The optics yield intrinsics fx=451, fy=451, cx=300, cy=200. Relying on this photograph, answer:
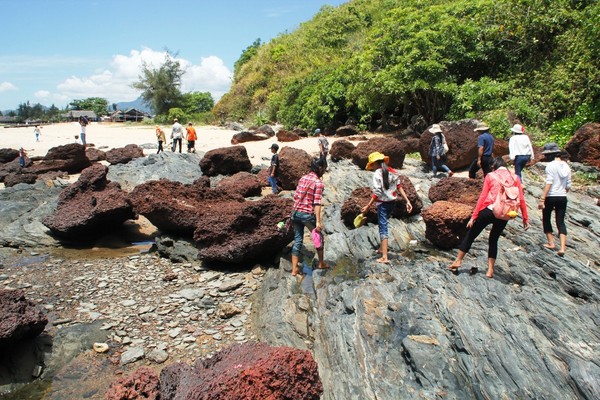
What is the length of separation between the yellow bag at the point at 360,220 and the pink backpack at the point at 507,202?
2.73m


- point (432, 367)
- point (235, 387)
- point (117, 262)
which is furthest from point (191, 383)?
point (117, 262)

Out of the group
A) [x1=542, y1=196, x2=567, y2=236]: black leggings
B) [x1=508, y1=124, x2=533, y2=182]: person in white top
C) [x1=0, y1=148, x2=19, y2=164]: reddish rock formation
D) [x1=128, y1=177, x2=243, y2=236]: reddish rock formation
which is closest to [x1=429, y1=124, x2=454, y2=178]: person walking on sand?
[x1=508, y1=124, x2=533, y2=182]: person in white top

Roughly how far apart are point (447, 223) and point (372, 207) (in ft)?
5.51

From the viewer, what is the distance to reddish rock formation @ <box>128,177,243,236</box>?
9969mm

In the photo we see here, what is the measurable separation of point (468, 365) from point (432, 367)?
33 centimetres

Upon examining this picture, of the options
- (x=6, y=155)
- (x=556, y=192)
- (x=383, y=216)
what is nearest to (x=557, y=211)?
(x=556, y=192)

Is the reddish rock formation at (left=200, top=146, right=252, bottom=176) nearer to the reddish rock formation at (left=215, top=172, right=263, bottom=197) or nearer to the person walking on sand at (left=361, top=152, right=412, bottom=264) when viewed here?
the reddish rock formation at (left=215, top=172, right=263, bottom=197)

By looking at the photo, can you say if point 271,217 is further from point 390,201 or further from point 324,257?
point 390,201

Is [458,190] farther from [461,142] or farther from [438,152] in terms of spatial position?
[461,142]

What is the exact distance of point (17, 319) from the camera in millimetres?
5844

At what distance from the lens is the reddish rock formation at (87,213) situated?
10.5 meters

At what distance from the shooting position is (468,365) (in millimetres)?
4320

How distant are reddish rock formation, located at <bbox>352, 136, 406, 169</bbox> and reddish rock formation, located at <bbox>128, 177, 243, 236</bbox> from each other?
6142mm

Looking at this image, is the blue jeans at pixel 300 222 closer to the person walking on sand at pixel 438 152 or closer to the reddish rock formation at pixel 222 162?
the person walking on sand at pixel 438 152
